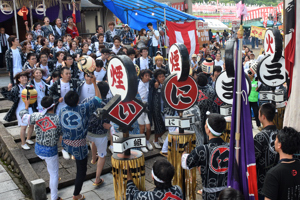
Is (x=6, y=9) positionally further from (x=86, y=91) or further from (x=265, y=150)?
(x=265, y=150)

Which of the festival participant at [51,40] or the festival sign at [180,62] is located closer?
the festival sign at [180,62]

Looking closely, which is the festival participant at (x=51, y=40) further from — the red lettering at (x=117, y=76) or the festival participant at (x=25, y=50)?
the red lettering at (x=117, y=76)

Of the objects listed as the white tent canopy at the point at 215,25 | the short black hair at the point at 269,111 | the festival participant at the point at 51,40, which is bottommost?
the short black hair at the point at 269,111

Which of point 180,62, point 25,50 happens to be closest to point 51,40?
point 25,50

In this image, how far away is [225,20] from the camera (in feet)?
125

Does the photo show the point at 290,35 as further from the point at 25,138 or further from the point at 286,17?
the point at 25,138

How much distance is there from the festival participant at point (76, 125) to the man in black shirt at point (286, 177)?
2.91m

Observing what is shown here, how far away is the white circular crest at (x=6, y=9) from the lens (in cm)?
1183

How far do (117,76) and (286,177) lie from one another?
2.12 m

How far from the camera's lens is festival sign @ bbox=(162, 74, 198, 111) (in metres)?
4.39

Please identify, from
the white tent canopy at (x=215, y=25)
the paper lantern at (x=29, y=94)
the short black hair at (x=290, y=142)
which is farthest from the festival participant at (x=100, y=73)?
the white tent canopy at (x=215, y=25)

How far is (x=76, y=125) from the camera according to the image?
177 inches

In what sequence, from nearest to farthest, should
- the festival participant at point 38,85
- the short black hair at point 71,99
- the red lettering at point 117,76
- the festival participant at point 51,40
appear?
the red lettering at point 117,76, the short black hair at point 71,99, the festival participant at point 38,85, the festival participant at point 51,40

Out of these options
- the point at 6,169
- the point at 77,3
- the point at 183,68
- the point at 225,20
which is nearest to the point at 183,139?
the point at 183,68
